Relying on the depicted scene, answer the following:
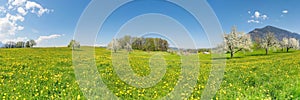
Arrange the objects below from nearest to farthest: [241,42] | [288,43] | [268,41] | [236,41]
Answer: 1. [236,41]
2. [241,42]
3. [268,41]
4. [288,43]

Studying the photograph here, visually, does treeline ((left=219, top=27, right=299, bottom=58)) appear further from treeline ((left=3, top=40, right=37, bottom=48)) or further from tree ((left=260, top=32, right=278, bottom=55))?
treeline ((left=3, top=40, right=37, bottom=48))

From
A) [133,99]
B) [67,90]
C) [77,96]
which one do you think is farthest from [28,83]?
[133,99]

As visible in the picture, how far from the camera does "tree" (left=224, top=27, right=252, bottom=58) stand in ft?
203

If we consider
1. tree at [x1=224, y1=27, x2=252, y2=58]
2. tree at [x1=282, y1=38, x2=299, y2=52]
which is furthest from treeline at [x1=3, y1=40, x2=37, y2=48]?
tree at [x1=282, y1=38, x2=299, y2=52]

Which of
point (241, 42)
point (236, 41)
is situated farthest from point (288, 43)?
point (236, 41)

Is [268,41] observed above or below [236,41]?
above

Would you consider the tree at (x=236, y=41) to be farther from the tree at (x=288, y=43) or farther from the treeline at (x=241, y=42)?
the tree at (x=288, y=43)

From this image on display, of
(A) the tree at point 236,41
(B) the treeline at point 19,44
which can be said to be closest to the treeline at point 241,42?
(A) the tree at point 236,41

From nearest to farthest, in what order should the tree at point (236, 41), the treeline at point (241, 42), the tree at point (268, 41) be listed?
the treeline at point (241, 42) → the tree at point (236, 41) → the tree at point (268, 41)

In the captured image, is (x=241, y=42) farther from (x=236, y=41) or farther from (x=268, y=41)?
(x=268, y=41)

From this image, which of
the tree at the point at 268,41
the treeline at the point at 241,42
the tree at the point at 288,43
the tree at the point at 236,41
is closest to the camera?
the treeline at the point at 241,42

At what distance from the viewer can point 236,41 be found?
64.4m

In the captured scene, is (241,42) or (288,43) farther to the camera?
(288,43)

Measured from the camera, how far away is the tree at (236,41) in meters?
61.7
